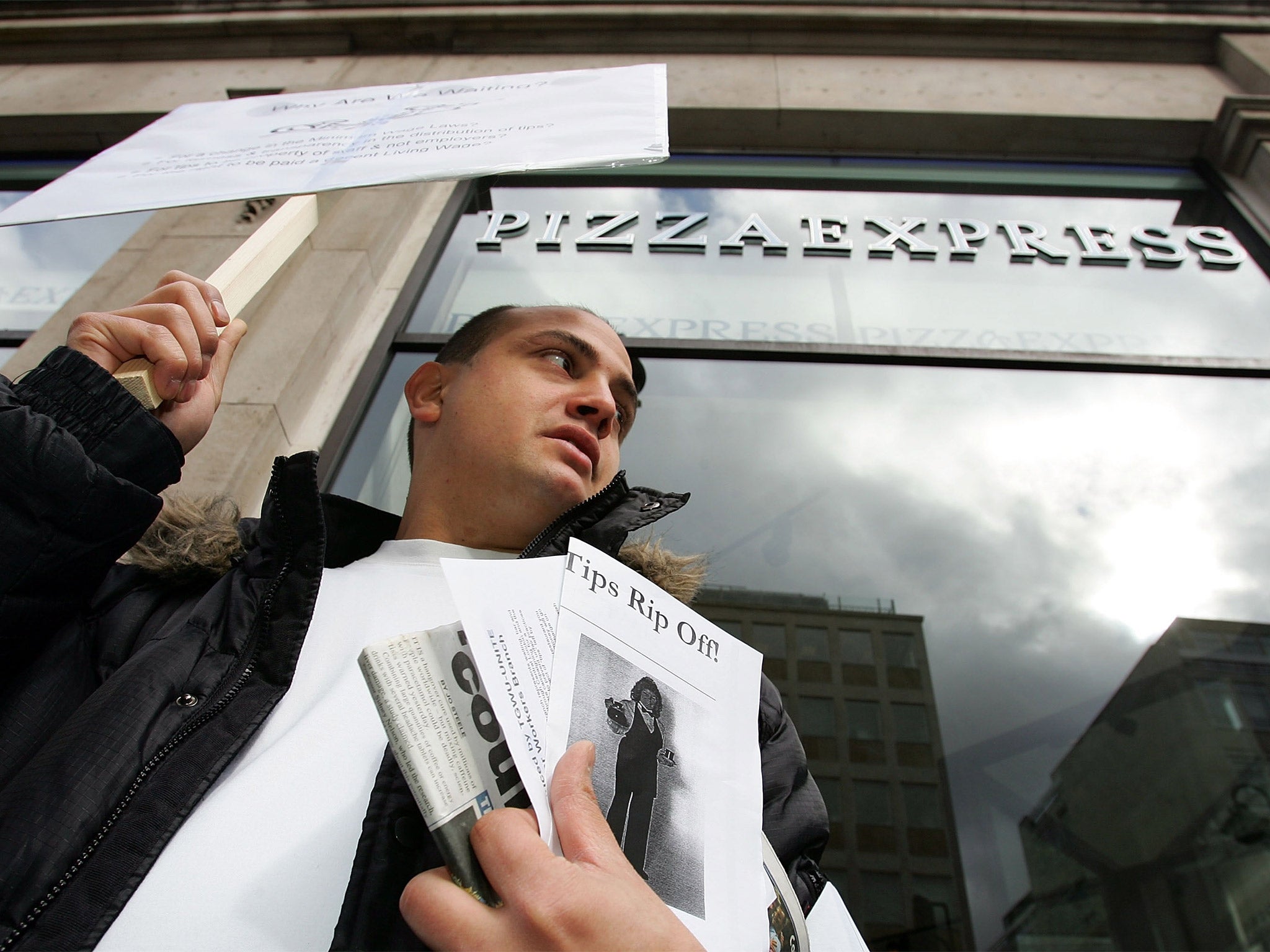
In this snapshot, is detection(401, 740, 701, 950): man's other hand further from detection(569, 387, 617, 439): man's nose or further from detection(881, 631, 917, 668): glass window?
detection(881, 631, 917, 668): glass window

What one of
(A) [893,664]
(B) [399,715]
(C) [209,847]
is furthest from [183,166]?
(A) [893,664]

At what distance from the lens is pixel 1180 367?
11.2ft

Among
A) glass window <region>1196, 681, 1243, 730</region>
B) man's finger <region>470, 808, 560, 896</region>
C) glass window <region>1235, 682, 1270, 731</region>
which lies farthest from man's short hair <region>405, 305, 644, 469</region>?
glass window <region>1235, 682, 1270, 731</region>

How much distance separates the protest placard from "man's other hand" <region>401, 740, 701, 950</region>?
1.18 m

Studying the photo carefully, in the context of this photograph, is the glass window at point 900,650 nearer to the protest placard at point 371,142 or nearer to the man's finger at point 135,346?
the protest placard at point 371,142

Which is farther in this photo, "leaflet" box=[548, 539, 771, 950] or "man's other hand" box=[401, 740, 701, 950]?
"leaflet" box=[548, 539, 771, 950]

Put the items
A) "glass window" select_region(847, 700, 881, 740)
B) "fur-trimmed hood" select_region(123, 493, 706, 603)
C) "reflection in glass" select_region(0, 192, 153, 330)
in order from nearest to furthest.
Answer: "fur-trimmed hood" select_region(123, 493, 706, 603), "glass window" select_region(847, 700, 881, 740), "reflection in glass" select_region(0, 192, 153, 330)

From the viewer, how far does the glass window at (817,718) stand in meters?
2.46

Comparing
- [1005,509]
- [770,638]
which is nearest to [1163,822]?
[1005,509]

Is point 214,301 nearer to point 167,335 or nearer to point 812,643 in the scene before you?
point 167,335

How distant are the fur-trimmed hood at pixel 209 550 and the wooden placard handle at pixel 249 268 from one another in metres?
0.42

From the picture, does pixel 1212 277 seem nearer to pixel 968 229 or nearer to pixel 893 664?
pixel 968 229

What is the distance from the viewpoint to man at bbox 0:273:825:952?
2.17ft

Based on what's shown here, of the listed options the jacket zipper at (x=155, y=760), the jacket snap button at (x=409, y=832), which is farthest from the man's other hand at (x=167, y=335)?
the jacket snap button at (x=409, y=832)
